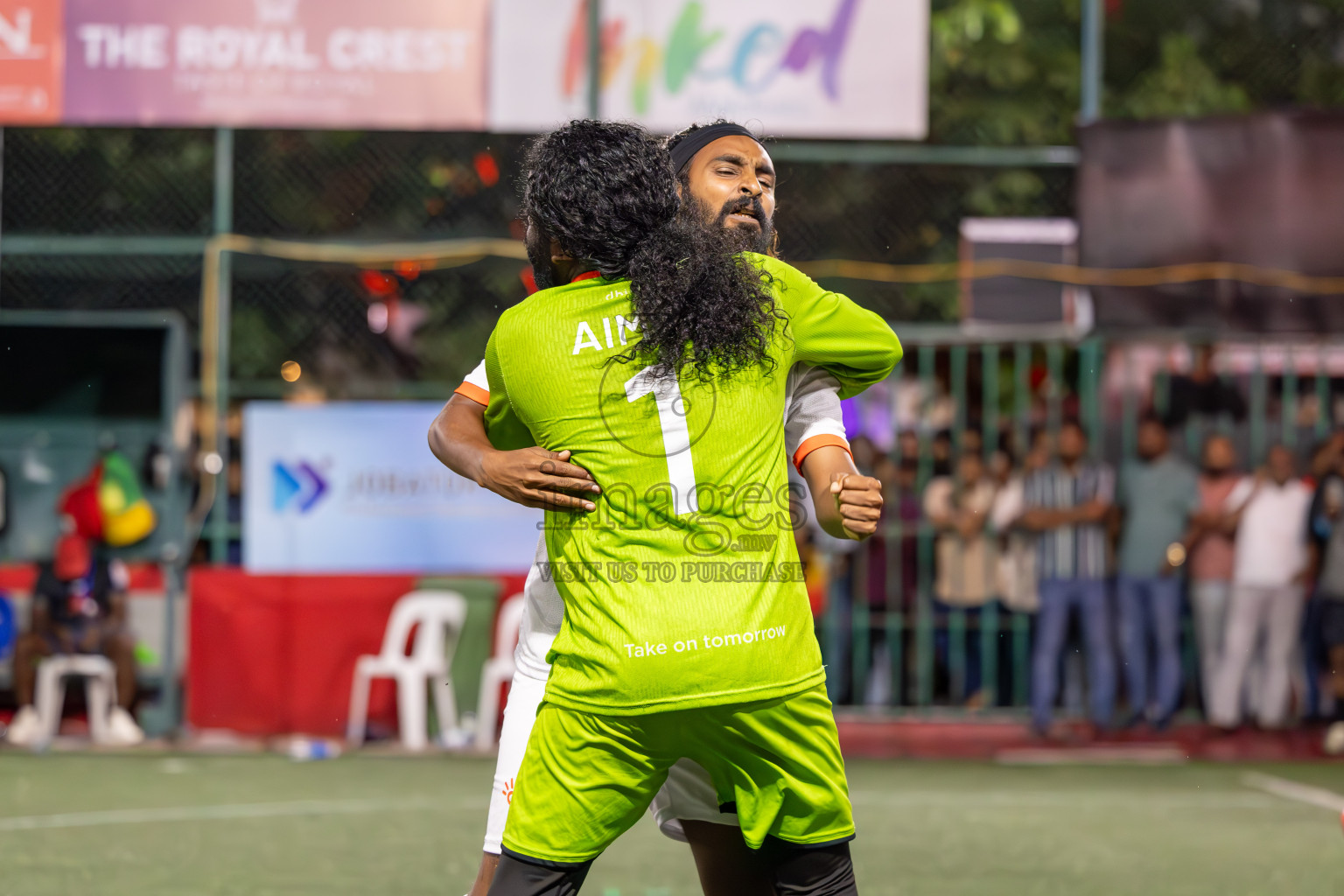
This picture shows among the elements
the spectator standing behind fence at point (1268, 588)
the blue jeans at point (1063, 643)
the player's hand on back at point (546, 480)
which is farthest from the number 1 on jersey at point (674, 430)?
the spectator standing behind fence at point (1268, 588)

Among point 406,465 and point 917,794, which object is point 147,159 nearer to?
point 406,465

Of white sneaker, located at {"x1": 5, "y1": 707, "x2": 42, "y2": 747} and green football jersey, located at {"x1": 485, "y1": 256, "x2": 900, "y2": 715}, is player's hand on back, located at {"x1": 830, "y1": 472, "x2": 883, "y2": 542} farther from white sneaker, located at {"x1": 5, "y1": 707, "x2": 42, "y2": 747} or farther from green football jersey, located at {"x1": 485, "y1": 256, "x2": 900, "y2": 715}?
white sneaker, located at {"x1": 5, "y1": 707, "x2": 42, "y2": 747}

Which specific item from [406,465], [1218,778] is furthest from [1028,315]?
[406,465]

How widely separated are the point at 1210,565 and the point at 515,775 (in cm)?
853

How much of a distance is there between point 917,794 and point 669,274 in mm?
6406

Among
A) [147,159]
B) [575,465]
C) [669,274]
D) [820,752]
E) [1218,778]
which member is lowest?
[1218,778]

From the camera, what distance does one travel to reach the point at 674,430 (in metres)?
2.92

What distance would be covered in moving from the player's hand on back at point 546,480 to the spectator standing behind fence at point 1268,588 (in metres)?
8.80

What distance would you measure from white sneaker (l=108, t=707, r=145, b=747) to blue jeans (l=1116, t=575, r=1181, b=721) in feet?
19.6

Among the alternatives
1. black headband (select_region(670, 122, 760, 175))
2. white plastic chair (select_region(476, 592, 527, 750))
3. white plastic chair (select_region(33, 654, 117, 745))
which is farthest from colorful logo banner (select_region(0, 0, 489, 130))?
black headband (select_region(670, 122, 760, 175))

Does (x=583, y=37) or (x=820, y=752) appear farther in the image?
(x=583, y=37)

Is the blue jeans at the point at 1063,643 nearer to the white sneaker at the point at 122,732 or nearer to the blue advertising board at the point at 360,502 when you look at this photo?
the blue advertising board at the point at 360,502

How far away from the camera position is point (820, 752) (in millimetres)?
2990

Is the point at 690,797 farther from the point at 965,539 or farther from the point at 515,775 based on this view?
the point at 965,539
